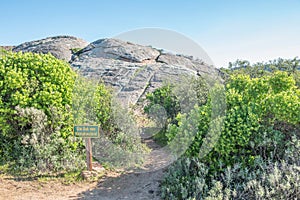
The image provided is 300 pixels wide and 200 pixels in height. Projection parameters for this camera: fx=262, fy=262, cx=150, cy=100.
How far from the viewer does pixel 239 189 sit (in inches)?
163

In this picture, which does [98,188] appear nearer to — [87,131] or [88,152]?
[88,152]

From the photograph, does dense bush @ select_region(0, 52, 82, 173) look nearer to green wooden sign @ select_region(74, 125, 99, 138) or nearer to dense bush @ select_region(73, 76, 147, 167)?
dense bush @ select_region(73, 76, 147, 167)

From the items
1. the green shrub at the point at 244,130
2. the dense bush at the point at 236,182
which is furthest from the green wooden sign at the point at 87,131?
the dense bush at the point at 236,182

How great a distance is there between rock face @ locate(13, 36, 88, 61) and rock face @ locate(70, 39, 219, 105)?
105 centimetres

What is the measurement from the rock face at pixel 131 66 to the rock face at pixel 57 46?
1.05 m

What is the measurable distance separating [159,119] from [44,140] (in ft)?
13.5

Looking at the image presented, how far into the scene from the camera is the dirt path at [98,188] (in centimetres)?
470

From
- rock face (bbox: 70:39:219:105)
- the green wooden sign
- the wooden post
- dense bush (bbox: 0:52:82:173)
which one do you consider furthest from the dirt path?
rock face (bbox: 70:39:219:105)

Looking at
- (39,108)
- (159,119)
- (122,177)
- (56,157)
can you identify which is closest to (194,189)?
(122,177)

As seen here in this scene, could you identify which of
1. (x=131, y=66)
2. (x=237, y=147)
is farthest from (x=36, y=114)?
(x=131, y=66)

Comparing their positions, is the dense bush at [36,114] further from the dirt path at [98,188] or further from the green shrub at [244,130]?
the green shrub at [244,130]

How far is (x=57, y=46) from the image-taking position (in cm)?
1870

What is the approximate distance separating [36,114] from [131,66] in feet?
34.9

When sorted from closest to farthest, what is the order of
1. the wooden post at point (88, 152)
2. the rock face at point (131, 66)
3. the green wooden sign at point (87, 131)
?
the green wooden sign at point (87, 131) < the wooden post at point (88, 152) < the rock face at point (131, 66)
